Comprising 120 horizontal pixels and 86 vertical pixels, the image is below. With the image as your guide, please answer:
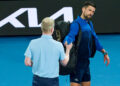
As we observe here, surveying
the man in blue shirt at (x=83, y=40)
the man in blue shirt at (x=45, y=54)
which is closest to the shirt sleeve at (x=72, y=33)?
the man in blue shirt at (x=83, y=40)

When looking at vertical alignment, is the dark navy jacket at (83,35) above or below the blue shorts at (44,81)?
above

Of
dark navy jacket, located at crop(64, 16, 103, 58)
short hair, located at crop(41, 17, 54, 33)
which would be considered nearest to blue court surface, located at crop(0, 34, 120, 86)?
dark navy jacket, located at crop(64, 16, 103, 58)

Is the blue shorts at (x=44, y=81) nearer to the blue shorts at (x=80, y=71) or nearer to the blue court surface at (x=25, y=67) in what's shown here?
the blue shorts at (x=80, y=71)

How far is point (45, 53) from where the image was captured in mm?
3029

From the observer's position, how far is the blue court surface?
Answer: 5.26 m

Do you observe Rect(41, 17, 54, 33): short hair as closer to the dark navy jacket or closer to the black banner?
A: the dark navy jacket

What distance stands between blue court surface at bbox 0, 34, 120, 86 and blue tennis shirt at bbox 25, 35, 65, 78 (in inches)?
70.6

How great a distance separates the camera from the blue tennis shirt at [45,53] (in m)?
3.03

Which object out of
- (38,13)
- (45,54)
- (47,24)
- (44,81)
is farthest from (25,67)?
(47,24)

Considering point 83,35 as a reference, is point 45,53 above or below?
below

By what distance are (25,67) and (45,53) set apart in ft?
10.1

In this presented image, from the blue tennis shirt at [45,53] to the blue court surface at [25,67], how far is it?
1.79 metres

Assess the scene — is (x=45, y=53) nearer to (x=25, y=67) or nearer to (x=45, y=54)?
(x=45, y=54)

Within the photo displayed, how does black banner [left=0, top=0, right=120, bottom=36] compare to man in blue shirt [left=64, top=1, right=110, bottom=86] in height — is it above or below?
above
